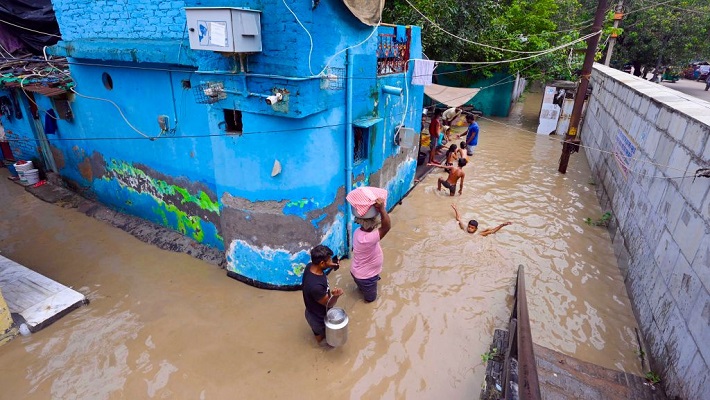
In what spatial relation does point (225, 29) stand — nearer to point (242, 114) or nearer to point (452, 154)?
point (242, 114)

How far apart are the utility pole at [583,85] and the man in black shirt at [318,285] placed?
8.76 metres

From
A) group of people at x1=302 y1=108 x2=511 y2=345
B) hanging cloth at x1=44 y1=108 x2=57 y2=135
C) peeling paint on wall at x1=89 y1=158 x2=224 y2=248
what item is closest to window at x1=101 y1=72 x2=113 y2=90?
peeling paint on wall at x1=89 y1=158 x2=224 y2=248

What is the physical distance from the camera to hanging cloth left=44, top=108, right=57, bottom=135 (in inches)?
360

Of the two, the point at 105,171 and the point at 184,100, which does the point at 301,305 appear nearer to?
the point at 184,100

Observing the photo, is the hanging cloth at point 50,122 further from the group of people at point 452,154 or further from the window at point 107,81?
the group of people at point 452,154

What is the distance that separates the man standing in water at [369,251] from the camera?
5180mm

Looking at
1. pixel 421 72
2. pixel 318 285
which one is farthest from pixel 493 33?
pixel 318 285

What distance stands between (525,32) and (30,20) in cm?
1905

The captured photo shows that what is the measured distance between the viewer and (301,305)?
19.3ft

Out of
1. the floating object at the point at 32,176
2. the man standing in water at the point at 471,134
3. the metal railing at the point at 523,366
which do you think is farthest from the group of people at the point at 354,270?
the floating object at the point at 32,176

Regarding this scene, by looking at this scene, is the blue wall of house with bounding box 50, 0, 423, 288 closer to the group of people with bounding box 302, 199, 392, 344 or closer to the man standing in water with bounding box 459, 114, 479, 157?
the group of people with bounding box 302, 199, 392, 344

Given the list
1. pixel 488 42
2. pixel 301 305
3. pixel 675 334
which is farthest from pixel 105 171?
pixel 488 42

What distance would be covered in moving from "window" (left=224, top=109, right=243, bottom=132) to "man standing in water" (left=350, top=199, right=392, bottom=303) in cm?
235

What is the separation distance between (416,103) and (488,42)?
9.43m
